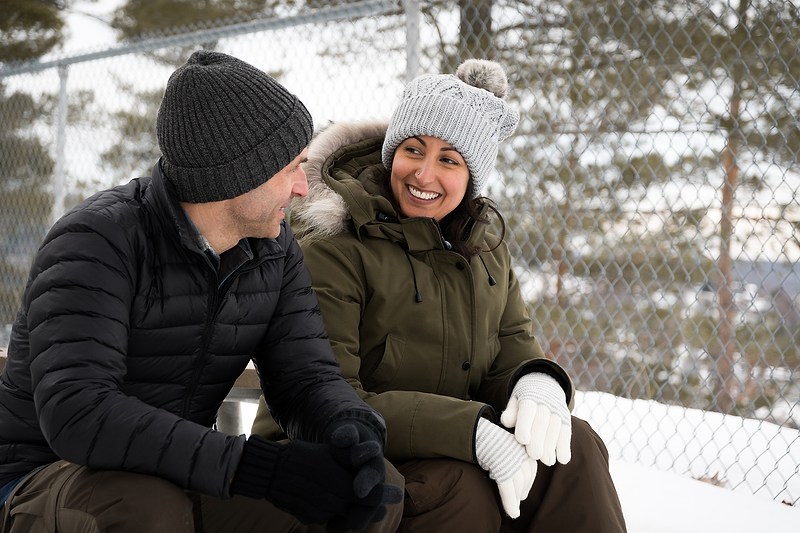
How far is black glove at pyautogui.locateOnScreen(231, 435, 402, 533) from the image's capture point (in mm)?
1133

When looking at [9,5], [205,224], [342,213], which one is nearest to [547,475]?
[342,213]

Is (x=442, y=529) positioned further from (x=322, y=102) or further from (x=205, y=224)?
(x=322, y=102)

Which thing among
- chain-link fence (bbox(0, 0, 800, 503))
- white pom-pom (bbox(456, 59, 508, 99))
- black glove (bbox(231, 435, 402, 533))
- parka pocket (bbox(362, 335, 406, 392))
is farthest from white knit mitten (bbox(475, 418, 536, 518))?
chain-link fence (bbox(0, 0, 800, 503))

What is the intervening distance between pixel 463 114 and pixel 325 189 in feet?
1.56

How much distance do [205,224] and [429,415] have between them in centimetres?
70

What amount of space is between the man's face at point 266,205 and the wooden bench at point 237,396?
0.64 m

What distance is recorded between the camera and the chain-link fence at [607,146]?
11.1 ft

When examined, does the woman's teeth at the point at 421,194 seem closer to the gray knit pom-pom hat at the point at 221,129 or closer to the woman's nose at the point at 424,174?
the woman's nose at the point at 424,174

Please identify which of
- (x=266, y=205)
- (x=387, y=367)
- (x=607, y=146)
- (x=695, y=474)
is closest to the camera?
(x=266, y=205)

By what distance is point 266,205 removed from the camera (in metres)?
1.39

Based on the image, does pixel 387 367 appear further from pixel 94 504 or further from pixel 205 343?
pixel 94 504

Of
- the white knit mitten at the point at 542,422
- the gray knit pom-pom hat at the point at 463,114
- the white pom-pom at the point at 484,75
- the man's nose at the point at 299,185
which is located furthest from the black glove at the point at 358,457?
the white pom-pom at the point at 484,75

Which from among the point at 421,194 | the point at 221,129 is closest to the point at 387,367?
the point at 421,194

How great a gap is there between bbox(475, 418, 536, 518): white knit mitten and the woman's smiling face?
2.25ft
